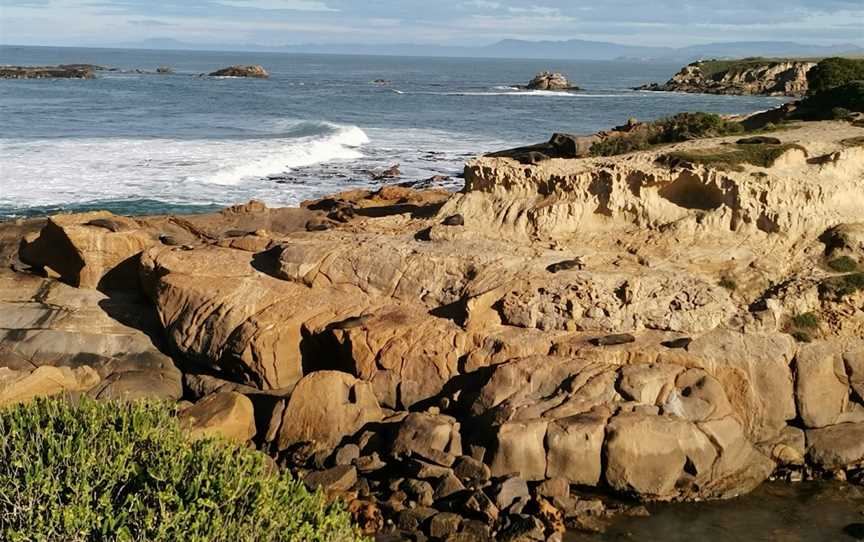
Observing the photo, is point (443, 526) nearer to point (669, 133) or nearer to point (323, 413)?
point (323, 413)

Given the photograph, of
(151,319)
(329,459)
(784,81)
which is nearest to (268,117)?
(151,319)

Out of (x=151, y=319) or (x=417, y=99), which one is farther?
(x=417, y=99)

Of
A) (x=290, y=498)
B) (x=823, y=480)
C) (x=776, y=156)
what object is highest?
(x=776, y=156)

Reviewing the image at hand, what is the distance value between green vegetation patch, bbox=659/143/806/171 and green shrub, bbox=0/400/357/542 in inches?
583

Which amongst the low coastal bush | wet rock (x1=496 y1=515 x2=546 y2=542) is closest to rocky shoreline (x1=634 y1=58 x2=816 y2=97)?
the low coastal bush

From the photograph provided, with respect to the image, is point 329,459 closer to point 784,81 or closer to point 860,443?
point 860,443

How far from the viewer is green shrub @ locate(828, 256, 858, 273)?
2152cm

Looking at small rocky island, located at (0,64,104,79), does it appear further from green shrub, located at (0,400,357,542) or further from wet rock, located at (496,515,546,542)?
wet rock, located at (496,515,546,542)

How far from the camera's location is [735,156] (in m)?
24.1

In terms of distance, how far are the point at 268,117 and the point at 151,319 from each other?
5449cm

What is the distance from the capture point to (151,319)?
24344mm

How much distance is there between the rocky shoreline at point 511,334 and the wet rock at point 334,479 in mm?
70

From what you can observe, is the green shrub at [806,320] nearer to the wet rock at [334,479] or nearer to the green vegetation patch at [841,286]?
the green vegetation patch at [841,286]

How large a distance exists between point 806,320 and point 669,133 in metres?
10.2
